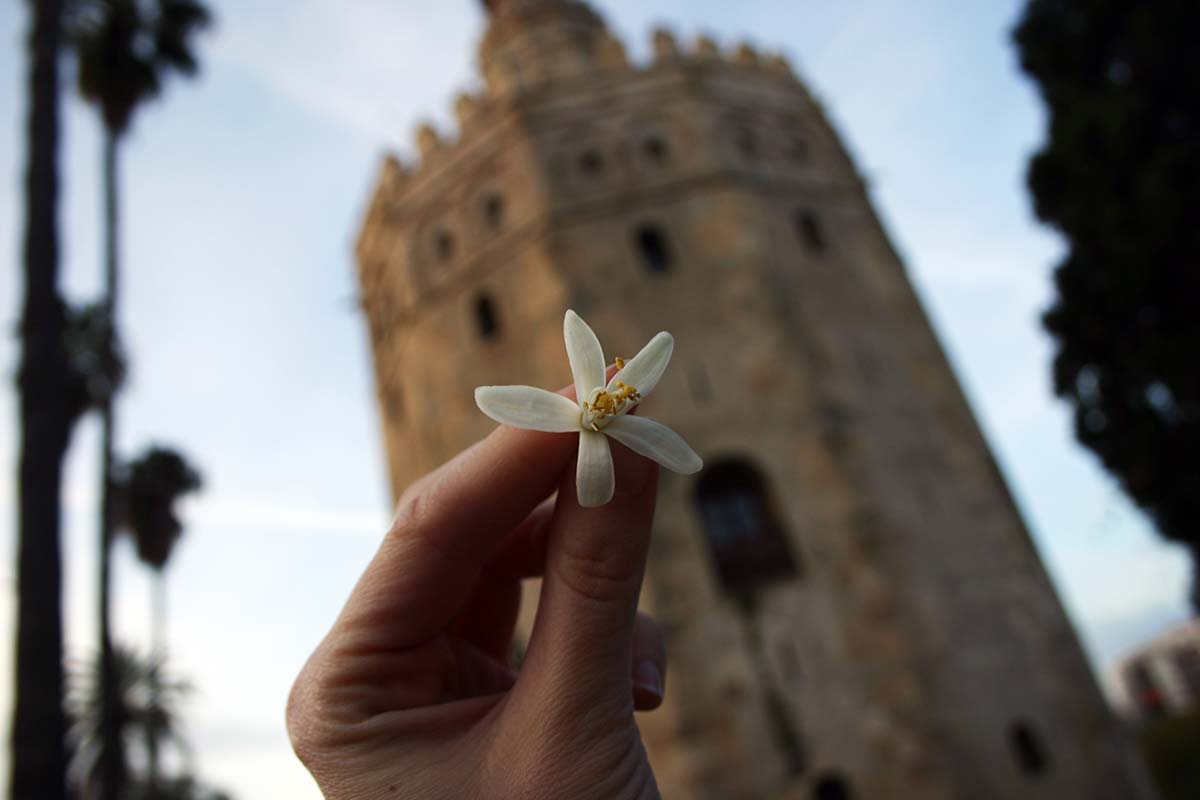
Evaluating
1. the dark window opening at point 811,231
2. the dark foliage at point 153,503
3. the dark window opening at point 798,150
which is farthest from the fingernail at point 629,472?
the dark foliage at point 153,503

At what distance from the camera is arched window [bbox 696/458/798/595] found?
38.1 ft

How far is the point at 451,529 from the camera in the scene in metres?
1.28

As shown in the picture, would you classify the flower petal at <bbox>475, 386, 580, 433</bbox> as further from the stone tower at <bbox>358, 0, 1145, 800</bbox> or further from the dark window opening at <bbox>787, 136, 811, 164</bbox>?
the dark window opening at <bbox>787, 136, 811, 164</bbox>

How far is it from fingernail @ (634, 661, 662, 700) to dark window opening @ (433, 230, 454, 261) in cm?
1474

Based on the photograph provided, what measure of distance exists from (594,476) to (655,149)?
14774mm

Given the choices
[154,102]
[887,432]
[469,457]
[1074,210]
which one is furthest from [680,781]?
[154,102]

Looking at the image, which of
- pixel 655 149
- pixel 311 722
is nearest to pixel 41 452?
pixel 311 722

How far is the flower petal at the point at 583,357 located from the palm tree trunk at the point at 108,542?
36.0 feet

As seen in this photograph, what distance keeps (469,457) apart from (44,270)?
21.4ft

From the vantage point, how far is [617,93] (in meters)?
15.5

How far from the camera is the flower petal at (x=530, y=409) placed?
126 cm

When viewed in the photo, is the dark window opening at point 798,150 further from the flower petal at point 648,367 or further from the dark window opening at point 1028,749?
the flower petal at point 648,367

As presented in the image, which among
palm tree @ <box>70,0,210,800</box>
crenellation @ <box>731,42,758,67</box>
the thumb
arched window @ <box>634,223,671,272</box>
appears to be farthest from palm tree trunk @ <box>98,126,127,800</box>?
crenellation @ <box>731,42,758,67</box>

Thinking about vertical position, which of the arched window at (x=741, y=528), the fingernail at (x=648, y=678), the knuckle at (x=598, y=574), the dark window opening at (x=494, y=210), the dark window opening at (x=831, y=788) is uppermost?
the dark window opening at (x=494, y=210)
